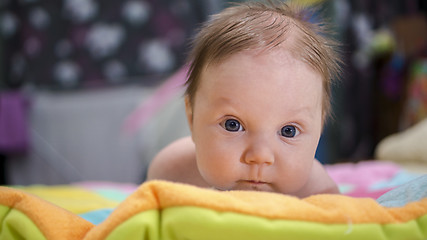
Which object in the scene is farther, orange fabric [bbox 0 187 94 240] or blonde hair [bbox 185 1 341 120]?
blonde hair [bbox 185 1 341 120]

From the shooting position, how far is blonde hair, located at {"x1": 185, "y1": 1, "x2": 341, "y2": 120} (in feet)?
2.42

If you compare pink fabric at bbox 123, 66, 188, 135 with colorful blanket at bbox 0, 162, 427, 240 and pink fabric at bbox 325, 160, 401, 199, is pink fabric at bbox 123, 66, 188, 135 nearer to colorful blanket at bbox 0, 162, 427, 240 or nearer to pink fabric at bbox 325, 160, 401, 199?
pink fabric at bbox 325, 160, 401, 199

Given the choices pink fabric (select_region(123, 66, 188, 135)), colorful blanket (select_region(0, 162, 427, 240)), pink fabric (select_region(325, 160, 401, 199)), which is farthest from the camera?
pink fabric (select_region(123, 66, 188, 135))

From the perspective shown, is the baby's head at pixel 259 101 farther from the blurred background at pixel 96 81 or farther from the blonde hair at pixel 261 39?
the blurred background at pixel 96 81

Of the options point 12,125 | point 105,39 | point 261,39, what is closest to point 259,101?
point 261,39

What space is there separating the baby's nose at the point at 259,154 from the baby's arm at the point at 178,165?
0.22m

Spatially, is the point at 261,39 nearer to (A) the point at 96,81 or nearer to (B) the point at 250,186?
(B) the point at 250,186

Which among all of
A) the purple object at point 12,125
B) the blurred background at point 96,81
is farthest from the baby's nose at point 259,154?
the purple object at point 12,125

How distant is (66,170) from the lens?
10.3 ft

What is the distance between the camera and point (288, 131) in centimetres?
75

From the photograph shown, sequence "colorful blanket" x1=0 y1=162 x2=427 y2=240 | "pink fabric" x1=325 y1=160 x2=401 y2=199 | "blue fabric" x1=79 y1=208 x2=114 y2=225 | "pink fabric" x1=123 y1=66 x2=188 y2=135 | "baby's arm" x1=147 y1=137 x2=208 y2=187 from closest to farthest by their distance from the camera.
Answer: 1. "colorful blanket" x1=0 y1=162 x2=427 y2=240
2. "blue fabric" x1=79 y1=208 x2=114 y2=225
3. "baby's arm" x1=147 y1=137 x2=208 y2=187
4. "pink fabric" x1=325 y1=160 x2=401 y2=199
5. "pink fabric" x1=123 y1=66 x2=188 y2=135

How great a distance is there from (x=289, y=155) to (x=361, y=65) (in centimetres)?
319

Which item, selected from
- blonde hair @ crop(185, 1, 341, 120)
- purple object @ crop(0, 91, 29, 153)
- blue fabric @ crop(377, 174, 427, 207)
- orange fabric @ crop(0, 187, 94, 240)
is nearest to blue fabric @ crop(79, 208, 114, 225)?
orange fabric @ crop(0, 187, 94, 240)

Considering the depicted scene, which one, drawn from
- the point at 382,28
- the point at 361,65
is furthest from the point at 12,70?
the point at 382,28
